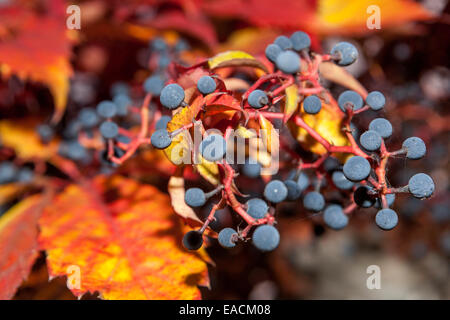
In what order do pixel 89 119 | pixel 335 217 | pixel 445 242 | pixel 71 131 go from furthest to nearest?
pixel 445 242
pixel 71 131
pixel 89 119
pixel 335 217

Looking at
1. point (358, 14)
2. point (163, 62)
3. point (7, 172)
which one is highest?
point (358, 14)

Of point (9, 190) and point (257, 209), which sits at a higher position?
point (9, 190)

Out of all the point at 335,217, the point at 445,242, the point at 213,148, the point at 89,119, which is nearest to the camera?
the point at 213,148

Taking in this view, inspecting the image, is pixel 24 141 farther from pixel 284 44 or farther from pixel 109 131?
pixel 284 44

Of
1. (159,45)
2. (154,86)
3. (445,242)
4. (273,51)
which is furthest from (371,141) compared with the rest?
(445,242)

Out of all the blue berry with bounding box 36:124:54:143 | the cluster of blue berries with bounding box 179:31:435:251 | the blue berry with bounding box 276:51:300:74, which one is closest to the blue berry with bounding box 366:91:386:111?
the cluster of blue berries with bounding box 179:31:435:251

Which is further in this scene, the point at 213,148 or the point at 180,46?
the point at 180,46

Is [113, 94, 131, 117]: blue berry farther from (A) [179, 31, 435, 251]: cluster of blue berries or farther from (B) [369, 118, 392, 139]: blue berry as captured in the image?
(B) [369, 118, 392, 139]: blue berry
